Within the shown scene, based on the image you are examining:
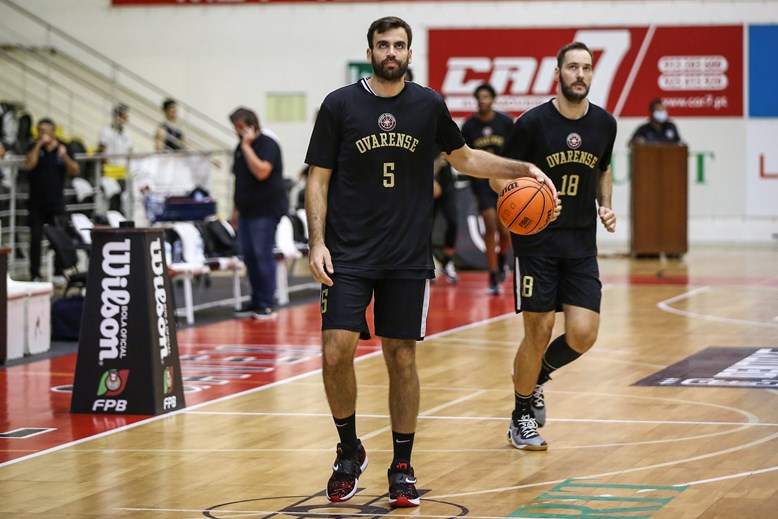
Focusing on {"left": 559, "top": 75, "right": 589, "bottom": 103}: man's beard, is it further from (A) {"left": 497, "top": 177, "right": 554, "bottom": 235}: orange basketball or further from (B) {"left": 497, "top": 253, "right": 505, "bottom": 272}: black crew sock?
(B) {"left": 497, "top": 253, "right": 505, "bottom": 272}: black crew sock

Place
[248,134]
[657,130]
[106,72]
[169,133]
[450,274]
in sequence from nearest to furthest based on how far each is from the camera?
1. [248,134]
2. [450,274]
3. [657,130]
4. [169,133]
5. [106,72]

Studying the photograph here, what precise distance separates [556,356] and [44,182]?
1096 cm

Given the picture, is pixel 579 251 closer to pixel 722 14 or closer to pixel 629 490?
pixel 629 490

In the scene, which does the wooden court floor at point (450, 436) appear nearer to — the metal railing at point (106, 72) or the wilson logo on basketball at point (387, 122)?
the wilson logo on basketball at point (387, 122)

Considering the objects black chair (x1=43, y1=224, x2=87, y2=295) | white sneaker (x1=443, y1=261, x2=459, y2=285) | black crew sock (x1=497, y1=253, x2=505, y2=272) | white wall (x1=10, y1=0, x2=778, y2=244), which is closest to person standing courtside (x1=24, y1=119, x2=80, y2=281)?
black chair (x1=43, y1=224, x2=87, y2=295)

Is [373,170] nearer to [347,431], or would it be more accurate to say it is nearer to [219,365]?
[347,431]

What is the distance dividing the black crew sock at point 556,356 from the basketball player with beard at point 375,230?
153 centimetres

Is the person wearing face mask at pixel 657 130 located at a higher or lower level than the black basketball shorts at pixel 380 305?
higher

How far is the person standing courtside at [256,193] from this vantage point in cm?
1352

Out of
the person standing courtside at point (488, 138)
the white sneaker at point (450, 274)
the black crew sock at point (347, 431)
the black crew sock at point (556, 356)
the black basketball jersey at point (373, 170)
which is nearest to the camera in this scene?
the black basketball jersey at point (373, 170)

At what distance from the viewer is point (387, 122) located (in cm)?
600

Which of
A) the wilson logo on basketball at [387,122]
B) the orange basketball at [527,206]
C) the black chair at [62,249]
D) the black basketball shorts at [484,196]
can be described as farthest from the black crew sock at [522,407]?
the black basketball shorts at [484,196]

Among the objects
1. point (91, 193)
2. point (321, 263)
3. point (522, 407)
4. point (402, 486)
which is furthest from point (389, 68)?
point (91, 193)

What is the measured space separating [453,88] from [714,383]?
1666 centimetres
